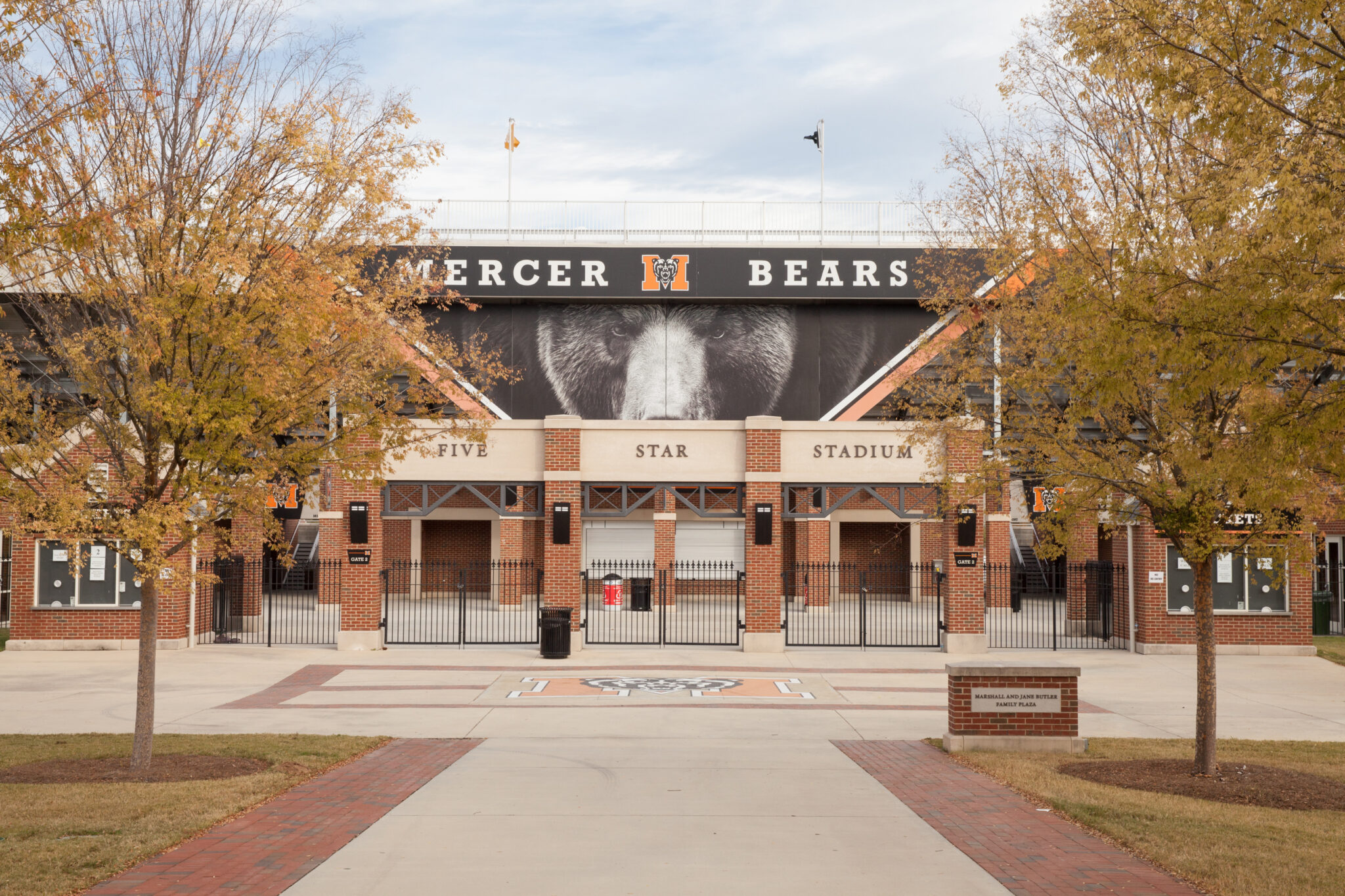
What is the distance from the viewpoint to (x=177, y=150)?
1068 centimetres

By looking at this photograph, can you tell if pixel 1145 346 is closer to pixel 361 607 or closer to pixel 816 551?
pixel 361 607

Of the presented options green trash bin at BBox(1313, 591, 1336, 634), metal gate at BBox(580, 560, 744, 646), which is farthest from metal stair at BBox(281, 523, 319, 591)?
green trash bin at BBox(1313, 591, 1336, 634)

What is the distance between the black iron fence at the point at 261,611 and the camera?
2439 centimetres

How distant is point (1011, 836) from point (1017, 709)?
13.6 feet

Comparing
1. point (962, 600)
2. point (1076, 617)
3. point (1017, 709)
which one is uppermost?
point (962, 600)

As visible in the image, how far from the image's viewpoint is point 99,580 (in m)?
22.2

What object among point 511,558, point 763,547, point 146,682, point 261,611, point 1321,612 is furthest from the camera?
A: point 511,558

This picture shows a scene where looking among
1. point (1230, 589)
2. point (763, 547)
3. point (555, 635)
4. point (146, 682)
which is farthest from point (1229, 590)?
point (146, 682)

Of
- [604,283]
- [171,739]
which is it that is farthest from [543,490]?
[604,283]

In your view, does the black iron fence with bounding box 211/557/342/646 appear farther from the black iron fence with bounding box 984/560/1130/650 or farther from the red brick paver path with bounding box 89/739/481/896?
the black iron fence with bounding box 984/560/1130/650

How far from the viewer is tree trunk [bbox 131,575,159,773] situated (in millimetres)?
10414

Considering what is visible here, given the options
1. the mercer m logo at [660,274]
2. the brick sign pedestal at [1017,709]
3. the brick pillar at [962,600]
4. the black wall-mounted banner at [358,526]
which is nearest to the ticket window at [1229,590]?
the brick pillar at [962,600]

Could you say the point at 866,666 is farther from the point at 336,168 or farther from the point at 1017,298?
the point at 336,168

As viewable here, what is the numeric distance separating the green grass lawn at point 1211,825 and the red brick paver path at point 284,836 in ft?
18.1
